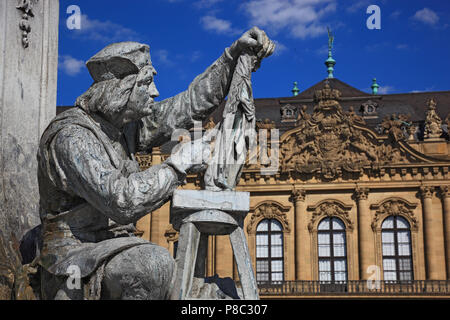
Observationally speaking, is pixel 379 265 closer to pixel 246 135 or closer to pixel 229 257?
pixel 229 257

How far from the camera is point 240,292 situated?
2.82 m

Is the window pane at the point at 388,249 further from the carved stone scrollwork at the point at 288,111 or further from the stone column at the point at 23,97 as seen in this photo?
the stone column at the point at 23,97

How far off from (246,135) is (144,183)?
0.47 metres

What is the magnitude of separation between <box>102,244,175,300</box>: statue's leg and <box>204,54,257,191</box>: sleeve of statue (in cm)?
35

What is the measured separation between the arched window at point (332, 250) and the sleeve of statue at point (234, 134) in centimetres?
2699

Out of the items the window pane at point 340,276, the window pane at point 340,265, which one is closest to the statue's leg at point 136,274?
the window pane at point 340,276

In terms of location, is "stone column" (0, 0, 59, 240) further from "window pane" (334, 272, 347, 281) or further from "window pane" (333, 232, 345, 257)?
"window pane" (333, 232, 345, 257)

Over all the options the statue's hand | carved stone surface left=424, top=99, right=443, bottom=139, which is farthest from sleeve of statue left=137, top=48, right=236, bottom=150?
carved stone surface left=424, top=99, right=443, bottom=139

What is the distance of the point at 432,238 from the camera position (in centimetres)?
2922

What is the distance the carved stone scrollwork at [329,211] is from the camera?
99.0ft

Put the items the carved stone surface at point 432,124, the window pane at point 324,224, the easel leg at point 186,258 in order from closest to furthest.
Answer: the easel leg at point 186,258 < the window pane at point 324,224 < the carved stone surface at point 432,124

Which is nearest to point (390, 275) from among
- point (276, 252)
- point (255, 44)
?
point (276, 252)

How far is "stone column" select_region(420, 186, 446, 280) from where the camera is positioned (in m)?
28.9

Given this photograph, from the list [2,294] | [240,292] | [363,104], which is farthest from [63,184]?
[363,104]
